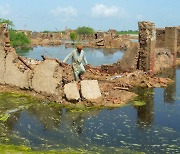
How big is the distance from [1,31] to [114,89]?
16.5 ft

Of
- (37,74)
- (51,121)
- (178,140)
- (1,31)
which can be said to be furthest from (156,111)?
(1,31)

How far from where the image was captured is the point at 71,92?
1104 cm

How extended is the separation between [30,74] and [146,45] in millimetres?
7084

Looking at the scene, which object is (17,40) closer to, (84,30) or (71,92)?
(71,92)

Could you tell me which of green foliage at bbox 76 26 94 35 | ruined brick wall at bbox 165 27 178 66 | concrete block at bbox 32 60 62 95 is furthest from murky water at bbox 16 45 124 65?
green foliage at bbox 76 26 94 35

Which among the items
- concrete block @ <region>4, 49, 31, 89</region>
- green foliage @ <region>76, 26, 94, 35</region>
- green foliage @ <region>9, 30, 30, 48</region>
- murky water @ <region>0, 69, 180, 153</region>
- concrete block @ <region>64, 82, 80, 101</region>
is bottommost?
murky water @ <region>0, 69, 180, 153</region>

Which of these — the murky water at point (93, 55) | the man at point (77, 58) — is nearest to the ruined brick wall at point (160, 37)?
the murky water at point (93, 55)

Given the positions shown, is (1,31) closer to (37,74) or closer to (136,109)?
(37,74)

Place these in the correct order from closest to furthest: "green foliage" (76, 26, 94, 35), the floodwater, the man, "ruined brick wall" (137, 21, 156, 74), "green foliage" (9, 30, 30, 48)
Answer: the floodwater
the man
"ruined brick wall" (137, 21, 156, 74)
"green foliage" (9, 30, 30, 48)
"green foliage" (76, 26, 94, 35)

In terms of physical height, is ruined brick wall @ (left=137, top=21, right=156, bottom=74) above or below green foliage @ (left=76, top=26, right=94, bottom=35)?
below

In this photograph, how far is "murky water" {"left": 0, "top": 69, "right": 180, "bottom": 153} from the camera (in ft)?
25.0

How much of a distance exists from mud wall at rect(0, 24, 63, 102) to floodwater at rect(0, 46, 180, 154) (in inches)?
19.2

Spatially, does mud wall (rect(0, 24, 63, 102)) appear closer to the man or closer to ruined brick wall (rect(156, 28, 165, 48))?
the man

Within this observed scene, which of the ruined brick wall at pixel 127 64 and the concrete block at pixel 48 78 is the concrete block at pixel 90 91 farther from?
the ruined brick wall at pixel 127 64
